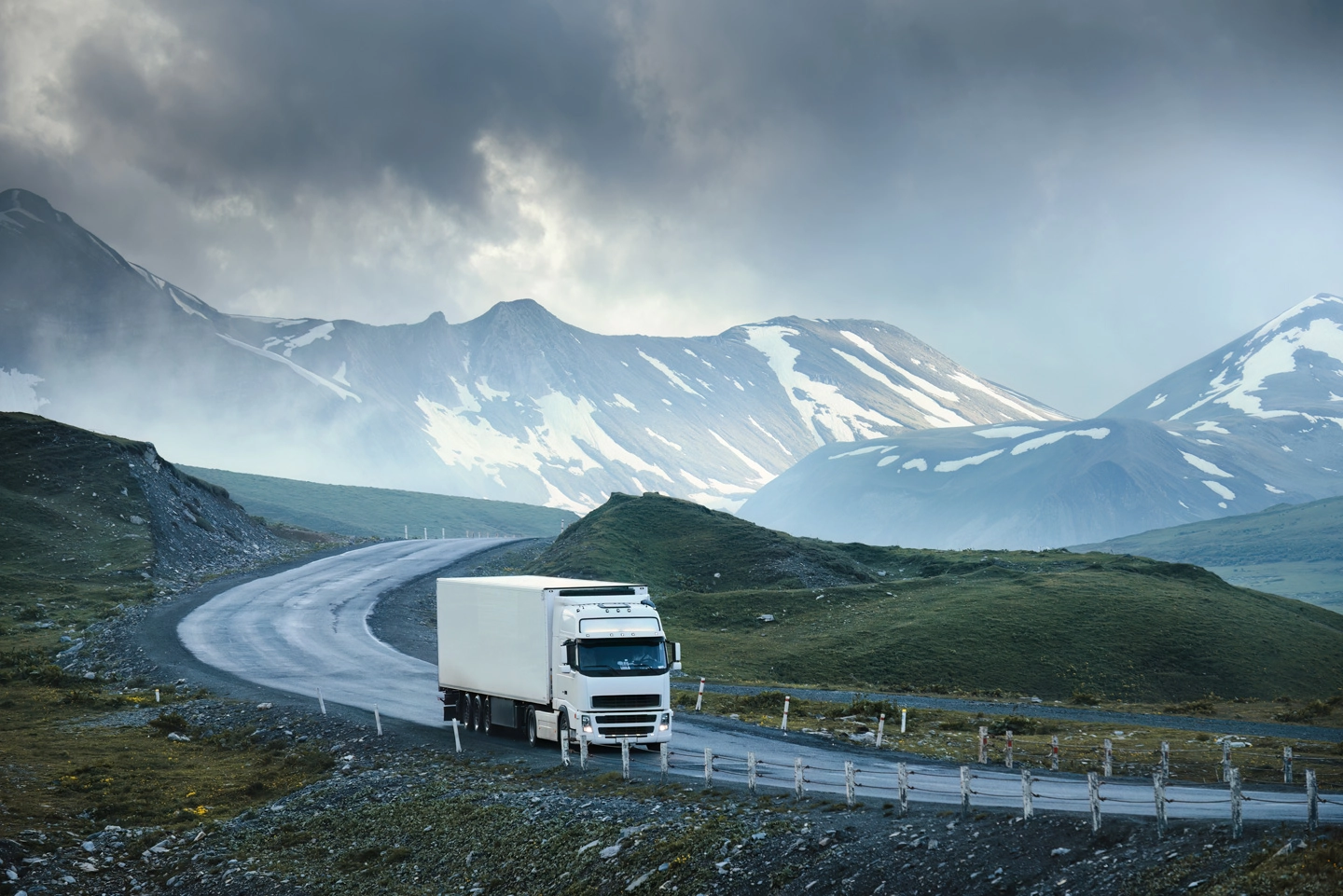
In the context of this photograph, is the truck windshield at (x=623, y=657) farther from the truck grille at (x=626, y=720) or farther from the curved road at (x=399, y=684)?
the curved road at (x=399, y=684)

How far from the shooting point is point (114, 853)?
30344mm

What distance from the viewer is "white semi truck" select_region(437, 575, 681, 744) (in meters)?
31.9

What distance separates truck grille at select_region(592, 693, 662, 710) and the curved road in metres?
1.69

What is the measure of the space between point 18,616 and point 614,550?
4413cm

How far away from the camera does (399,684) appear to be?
49.7 meters

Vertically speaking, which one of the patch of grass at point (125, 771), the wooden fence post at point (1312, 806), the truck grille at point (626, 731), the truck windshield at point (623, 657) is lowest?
the patch of grass at point (125, 771)

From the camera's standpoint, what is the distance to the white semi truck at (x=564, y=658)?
105ft

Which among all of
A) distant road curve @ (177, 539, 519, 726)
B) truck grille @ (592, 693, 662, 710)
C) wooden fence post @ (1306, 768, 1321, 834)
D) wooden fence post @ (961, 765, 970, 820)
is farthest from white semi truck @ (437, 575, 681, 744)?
wooden fence post @ (1306, 768, 1321, 834)

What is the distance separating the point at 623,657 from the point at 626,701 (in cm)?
125

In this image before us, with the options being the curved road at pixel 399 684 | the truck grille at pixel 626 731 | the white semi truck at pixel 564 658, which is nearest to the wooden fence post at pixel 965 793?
the curved road at pixel 399 684

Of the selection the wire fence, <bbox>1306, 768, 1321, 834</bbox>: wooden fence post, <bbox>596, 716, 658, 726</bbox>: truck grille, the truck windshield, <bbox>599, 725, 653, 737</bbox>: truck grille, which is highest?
the truck windshield

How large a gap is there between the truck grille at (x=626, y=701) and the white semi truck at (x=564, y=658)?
0.09 ft

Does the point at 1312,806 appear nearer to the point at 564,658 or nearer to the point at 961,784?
the point at 961,784

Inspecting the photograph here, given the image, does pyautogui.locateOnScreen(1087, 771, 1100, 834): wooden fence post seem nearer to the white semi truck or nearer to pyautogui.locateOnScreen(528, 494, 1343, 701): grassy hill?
the white semi truck
